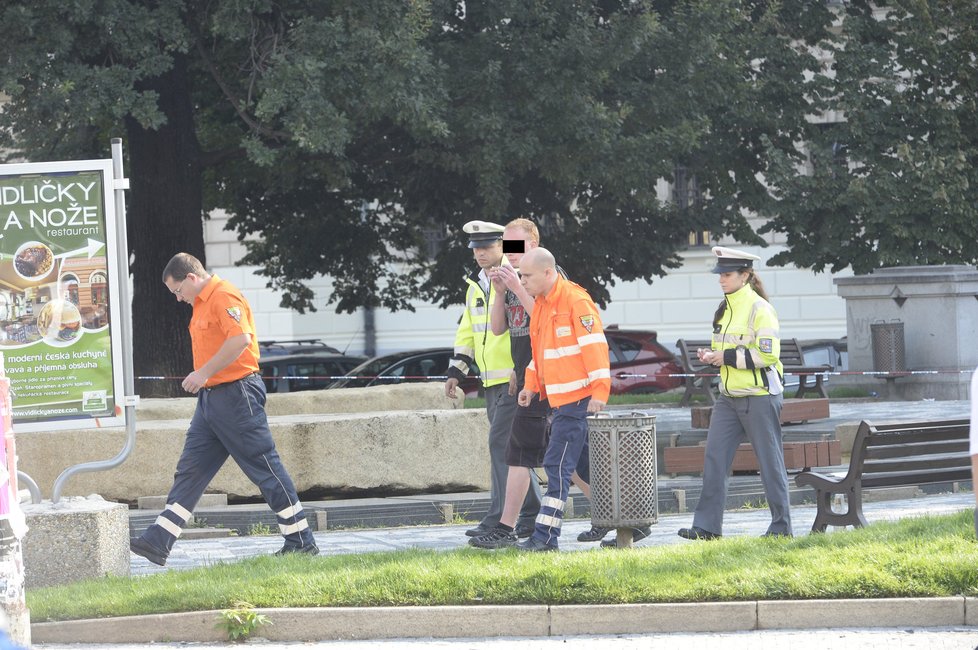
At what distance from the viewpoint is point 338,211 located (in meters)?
22.8

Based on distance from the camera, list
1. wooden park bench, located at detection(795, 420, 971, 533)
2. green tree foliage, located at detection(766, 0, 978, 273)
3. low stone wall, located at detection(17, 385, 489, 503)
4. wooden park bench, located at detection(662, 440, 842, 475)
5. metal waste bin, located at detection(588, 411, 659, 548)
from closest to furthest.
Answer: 1. metal waste bin, located at detection(588, 411, 659, 548)
2. wooden park bench, located at detection(795, 420, 971, 533)
3. low stone wall, located at detection(17, 385, 489, 503)
4. wooden park bench, located at detection(662, 440, 842, 475)
5. green tree foliage, located at detection(766, 0, 978, 273)

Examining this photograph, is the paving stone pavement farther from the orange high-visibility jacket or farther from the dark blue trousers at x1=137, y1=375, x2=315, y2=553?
the orange high-visibility jacket

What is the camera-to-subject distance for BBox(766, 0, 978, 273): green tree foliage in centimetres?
2208

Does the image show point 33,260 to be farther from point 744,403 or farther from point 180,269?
point 744,403

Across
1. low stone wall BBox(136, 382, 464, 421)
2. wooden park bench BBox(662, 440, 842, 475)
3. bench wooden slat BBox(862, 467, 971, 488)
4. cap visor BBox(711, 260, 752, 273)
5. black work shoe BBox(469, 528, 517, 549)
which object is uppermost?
cap visor BBox(711, 260, 752, 273)

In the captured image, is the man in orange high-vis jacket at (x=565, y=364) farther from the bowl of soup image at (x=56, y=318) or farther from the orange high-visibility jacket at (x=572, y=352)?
the bowl of soup image at (x=56, y=318)

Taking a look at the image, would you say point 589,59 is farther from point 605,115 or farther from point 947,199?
point 947,199

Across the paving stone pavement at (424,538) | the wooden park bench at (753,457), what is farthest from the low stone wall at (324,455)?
the wooden park bench at (753,457)

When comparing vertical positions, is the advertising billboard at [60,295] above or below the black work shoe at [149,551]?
above

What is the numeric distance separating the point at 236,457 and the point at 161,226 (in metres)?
10.5

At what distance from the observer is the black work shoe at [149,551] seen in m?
8.35

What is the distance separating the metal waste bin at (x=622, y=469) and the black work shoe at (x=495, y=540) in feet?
1.95

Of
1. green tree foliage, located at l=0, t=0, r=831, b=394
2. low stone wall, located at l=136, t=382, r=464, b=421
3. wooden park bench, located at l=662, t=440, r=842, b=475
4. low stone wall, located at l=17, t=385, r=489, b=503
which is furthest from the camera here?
green tree foliage, located at l=0, t=0, r=831, b=394

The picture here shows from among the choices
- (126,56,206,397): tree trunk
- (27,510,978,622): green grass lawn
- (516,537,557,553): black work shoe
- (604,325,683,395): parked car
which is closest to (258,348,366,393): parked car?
(604,325,683,395): parked car
